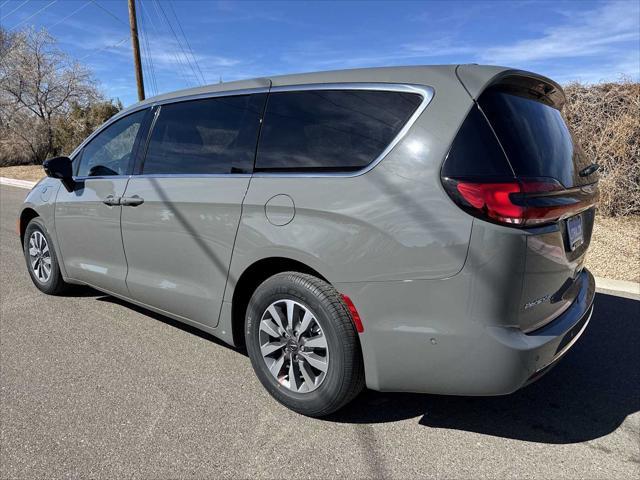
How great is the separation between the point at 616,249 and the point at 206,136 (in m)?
5.67

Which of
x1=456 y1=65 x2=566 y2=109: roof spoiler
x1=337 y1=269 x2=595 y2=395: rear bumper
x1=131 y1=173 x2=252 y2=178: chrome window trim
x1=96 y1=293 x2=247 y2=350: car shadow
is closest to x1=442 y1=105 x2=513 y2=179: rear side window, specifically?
x1=456 y1=65 x2=566 y2=109: roof spoiler

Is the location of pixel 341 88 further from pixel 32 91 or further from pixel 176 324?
pixel 32 91

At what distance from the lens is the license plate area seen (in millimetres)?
2531

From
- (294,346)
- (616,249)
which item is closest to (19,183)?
(294,346)

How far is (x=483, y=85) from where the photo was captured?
94.1 inches

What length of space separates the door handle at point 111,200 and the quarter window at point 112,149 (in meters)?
0.21

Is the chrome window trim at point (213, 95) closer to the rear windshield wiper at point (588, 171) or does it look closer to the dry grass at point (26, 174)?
the rear windshield wiper at point (588, 171)

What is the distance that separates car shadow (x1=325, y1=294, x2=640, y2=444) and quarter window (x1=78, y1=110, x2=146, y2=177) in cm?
264

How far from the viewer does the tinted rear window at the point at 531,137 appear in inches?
93.1

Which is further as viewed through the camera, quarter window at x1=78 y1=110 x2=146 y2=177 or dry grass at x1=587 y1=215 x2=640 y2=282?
dry grass at x1=587 y1=215 x2=640 y2=282

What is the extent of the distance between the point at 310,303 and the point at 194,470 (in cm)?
99

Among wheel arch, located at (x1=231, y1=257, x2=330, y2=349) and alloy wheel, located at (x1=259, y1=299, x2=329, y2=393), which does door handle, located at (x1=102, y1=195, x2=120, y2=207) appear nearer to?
wheel arch, located at (x1=231, y1=257, x2=330, y2=349)

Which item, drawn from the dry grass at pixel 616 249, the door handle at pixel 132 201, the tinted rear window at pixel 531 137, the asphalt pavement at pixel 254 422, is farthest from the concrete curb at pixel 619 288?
the door handle at pixel 132 201

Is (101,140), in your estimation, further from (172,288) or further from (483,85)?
(483,85)
